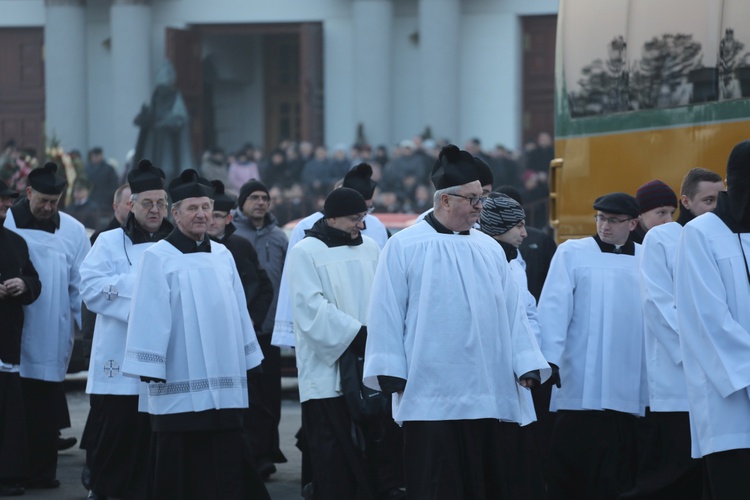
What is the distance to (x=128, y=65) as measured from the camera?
2867 centimetres

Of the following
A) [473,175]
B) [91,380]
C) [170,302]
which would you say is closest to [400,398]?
[473,175]

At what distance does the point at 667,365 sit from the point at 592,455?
2.84 ft

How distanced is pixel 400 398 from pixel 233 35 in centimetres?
2466

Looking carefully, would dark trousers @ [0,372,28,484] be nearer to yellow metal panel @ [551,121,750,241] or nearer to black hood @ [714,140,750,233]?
yellow metal panel @ [551,121,750,241]

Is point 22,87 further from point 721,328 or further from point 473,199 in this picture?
point 721,328

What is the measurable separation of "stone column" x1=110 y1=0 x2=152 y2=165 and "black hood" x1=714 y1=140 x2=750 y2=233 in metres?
23.3

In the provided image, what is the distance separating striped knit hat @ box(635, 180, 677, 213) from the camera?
8953 millimetres

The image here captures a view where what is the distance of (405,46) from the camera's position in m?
28.1

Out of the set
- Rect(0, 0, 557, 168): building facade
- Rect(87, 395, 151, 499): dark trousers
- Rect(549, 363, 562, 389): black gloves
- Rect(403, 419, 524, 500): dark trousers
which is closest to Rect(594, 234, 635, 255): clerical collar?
Rect(549, 363, 562, 389): black gloves

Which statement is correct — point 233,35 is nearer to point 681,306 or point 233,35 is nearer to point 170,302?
point 170,302

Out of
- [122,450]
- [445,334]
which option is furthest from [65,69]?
[445,334]

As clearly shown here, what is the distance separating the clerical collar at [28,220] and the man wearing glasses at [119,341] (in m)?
1.19

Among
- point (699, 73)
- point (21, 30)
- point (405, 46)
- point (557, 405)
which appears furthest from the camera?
point (21, 30)

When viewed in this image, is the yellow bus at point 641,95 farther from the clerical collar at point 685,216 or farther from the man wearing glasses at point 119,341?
the man wearing glasses at point 119,341
